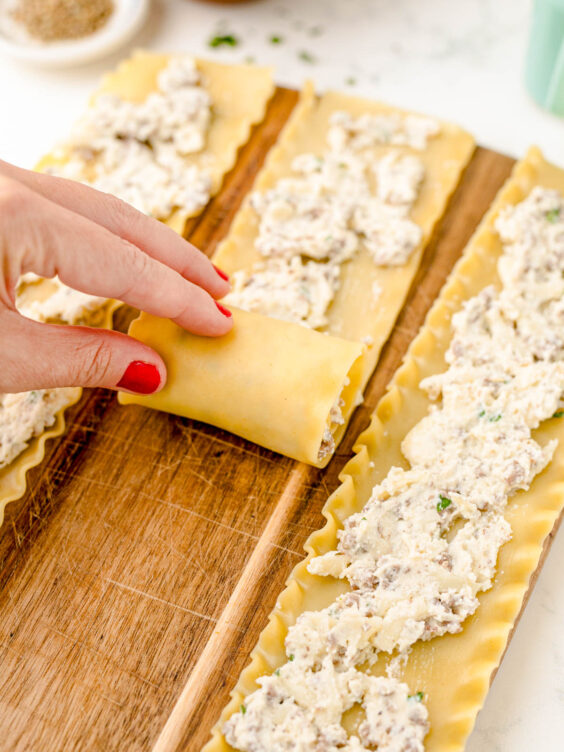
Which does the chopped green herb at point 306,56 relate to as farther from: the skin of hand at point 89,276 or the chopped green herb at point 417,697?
the chopped green herb at point 417,697

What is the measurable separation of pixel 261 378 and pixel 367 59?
9.08 ft

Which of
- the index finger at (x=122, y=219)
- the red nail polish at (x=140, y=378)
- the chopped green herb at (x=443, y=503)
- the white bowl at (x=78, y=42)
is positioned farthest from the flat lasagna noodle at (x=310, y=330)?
the white bowl at (x=78, y=42)

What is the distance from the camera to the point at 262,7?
208 inches

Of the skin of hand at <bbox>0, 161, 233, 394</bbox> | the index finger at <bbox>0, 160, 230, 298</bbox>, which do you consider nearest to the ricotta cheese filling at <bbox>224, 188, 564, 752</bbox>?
the skin of hand at <bbox>0, 161, 233, 394</bbox>

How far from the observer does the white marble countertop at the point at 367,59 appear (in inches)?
190

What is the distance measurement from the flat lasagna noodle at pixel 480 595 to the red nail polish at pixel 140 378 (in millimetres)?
885

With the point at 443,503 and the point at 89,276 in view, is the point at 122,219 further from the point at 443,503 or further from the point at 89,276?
the point at 443,503

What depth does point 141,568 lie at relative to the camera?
3.24 m

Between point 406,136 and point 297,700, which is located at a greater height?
point 406,136

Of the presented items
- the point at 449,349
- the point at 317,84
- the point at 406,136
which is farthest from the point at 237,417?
the point at 317,84

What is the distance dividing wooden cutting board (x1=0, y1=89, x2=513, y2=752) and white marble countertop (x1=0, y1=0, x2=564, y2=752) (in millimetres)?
1833

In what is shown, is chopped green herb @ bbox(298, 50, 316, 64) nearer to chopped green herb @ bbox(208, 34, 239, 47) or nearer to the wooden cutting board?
chopped green herb @ bbox(208, 34, 239, 47)

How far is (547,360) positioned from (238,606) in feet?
5.59

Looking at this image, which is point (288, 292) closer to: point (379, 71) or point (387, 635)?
point (387, 635)
